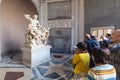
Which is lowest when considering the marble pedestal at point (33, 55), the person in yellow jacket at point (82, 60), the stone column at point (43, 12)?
the marble pedestal at point (33, 55)

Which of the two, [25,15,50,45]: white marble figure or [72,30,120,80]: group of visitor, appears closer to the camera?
[72,30,120,80]: group of visitor

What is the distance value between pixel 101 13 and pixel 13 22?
501 centimetres

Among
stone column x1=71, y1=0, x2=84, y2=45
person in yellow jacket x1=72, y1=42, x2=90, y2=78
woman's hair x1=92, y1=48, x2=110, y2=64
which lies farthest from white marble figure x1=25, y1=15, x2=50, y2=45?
woman's hair x1=92, y1=48, x2=110, y2=64

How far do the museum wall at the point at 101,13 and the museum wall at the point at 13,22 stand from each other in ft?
12.3

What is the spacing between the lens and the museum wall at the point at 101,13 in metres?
7.21

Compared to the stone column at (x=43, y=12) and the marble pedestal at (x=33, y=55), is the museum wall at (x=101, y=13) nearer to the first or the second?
the stone column at (x=43, y=12)

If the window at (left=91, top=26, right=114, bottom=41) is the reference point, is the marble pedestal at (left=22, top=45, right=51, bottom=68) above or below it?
below

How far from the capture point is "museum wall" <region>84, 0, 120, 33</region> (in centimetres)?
721

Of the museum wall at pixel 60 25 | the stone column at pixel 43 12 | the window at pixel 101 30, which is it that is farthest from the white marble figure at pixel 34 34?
the window at pixel 101 30

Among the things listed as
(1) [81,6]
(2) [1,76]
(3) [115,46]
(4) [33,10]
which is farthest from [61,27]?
(3) [115,46]

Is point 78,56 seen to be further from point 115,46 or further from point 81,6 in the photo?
point 81,6

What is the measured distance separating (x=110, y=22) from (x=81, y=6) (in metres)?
1.81

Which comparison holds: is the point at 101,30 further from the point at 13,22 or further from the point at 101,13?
the point at 13,22

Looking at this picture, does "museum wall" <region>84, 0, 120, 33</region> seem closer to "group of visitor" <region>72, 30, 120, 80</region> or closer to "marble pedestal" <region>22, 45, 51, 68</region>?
"marble pedestal" <region>22, 45, 51, 68</region>
